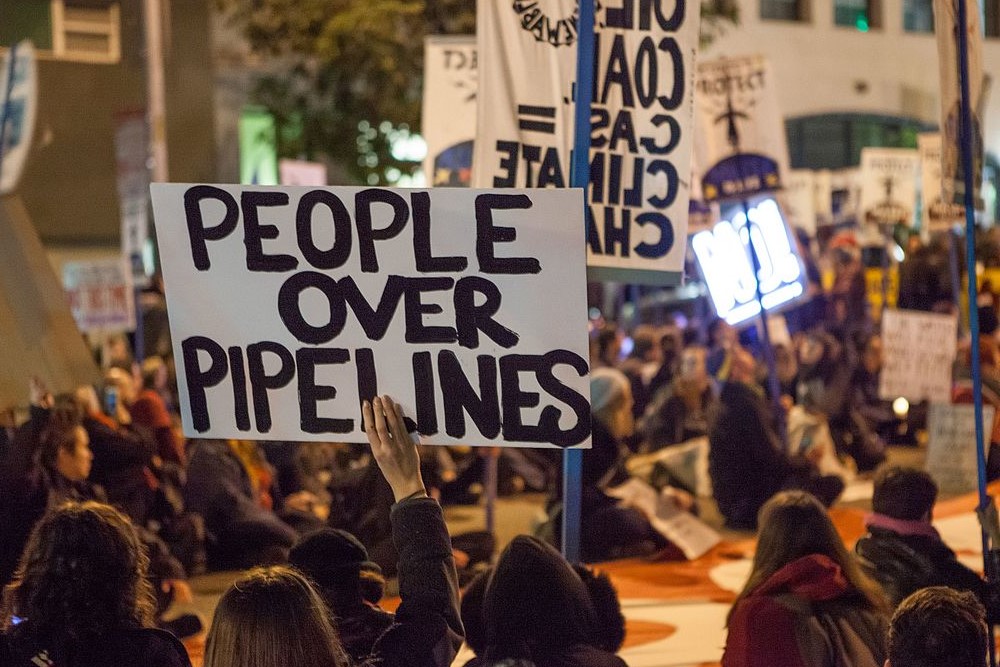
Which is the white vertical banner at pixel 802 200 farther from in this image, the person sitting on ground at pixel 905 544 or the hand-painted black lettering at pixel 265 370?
the hand-painted black lettering at pixel 265 370

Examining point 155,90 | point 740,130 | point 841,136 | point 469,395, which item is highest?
point 841,136

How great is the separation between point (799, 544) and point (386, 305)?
1.46 metres

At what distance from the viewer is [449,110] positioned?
31.7ft

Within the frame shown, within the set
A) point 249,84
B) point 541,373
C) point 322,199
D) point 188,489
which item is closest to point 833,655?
point 541,373

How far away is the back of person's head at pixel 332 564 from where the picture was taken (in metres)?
3.68

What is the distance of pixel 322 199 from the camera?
3686 mm

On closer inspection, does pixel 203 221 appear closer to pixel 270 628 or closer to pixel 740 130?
pixel 270 628

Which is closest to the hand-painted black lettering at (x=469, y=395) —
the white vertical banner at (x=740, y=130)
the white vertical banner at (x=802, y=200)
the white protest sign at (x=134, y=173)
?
the white vertical banner at (x=740, y=130)

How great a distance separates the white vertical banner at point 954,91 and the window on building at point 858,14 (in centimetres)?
2859

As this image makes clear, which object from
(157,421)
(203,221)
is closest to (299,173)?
(157,421)

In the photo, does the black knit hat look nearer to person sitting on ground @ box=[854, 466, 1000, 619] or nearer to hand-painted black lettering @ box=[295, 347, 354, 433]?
hand-painted black lettering @ box=[295, 347, 354, 433]

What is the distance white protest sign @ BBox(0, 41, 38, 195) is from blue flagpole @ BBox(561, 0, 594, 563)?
533cm

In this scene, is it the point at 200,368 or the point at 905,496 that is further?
the point at 905,496

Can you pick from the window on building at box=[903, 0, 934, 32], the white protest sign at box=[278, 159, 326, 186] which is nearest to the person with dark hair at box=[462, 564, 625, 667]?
the white protest sign at box=[278, 159, 326, 186]
